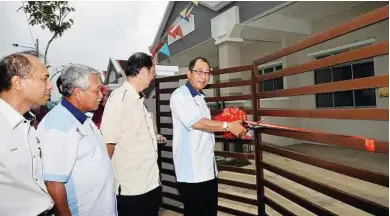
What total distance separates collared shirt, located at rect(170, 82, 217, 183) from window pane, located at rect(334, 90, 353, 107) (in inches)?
321

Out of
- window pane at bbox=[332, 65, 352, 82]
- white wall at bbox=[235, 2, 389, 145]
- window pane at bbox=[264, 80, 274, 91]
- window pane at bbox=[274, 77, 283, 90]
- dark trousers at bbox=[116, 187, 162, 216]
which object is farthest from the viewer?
window pane at bbox=[264, 80, 274, 91]

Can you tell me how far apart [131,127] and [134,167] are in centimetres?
33

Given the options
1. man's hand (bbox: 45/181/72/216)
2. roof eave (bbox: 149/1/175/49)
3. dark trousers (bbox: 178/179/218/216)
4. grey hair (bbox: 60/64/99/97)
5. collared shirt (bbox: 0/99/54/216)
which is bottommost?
dark trousers (bbox: 178/179/218/216)

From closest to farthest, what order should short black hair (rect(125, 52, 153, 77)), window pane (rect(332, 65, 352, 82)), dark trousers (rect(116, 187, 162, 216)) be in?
dark trousers (rect(116, 187, 162, 216)) → short black hair (rect(125, 52, 153, 77)) → window pane (rect(332, 65, 352, 82))

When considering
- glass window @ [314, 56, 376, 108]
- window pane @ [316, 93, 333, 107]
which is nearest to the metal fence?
glass window @ [314, 56, 376, 108]

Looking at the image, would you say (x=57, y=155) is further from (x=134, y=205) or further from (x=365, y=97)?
(x=365, y=97)

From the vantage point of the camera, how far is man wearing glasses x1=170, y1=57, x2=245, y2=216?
2.46 meters

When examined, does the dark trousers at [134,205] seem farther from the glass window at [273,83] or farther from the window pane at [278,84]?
the window pane at [278,84]

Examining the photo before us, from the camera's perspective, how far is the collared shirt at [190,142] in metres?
2.49

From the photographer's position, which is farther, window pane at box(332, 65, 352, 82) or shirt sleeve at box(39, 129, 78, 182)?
window pane at box(332, 65, 352, 82)

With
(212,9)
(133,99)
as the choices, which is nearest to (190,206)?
(133,99)

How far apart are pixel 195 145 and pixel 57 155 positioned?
47.9 inches

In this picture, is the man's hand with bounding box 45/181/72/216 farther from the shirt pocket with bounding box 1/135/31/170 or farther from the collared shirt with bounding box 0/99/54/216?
the shirt pocket with bounding box 1/135/31/170

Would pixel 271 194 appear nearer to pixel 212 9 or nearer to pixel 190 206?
pixel 190 206
